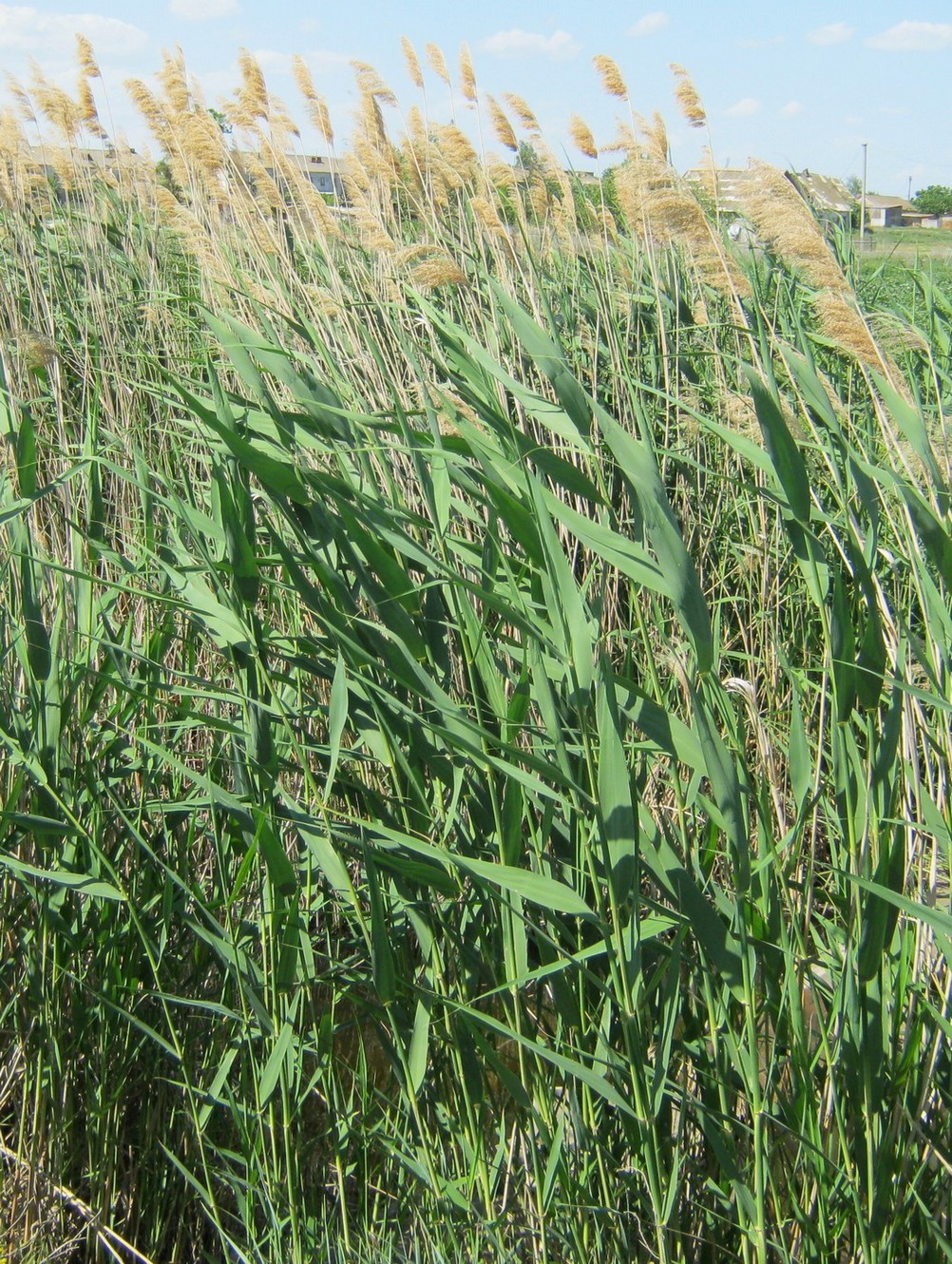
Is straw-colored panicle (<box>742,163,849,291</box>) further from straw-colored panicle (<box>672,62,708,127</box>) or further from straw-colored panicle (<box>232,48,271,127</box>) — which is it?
straw-colored panicle (<box>232,48,271,127</box>)

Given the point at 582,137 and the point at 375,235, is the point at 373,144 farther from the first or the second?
the point at 375,235

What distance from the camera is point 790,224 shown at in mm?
1465

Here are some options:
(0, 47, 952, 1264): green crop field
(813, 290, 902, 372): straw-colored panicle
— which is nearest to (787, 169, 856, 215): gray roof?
(0, 47, 952, 1264): green crop field

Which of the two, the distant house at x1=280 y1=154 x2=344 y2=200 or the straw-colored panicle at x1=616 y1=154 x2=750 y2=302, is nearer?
the straw-colored panicle at x1=616 y1=154 x2=750 y2=302

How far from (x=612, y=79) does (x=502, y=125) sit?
2.98 ft

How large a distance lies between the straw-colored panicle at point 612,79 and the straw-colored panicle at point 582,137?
586mm

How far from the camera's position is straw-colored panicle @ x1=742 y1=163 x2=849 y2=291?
4.69 ft

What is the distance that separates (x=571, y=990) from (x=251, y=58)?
12.5ft

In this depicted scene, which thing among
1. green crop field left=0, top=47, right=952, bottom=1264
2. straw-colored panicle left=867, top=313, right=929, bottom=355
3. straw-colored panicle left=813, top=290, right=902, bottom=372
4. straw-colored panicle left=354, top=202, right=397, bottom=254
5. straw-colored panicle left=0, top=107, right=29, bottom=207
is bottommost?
green crop field left=0, top=47, right=952, bottom=1264

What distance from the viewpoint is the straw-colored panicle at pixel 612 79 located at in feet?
9.43

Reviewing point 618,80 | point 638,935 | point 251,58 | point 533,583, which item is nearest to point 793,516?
point 533,583

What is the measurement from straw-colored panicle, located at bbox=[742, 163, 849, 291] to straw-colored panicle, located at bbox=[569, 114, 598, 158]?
6.77 ft

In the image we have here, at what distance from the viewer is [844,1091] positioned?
1331 mm

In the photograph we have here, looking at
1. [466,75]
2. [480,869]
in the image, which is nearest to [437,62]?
[466,75]
